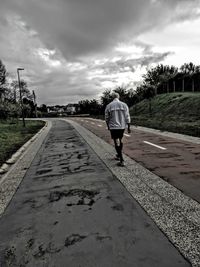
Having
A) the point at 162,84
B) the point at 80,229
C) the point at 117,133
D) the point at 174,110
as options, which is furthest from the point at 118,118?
the point at 162,84

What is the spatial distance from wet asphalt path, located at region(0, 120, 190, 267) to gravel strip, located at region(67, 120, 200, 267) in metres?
0.13

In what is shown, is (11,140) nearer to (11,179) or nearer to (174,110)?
(11,179)

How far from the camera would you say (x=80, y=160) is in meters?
9.54

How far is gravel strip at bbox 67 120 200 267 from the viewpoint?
3461 millimetres

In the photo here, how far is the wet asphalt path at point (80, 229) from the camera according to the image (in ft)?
10.5

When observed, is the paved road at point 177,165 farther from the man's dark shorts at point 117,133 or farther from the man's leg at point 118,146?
the man's dark shorts at point 117,133

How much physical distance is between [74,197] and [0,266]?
7.94 ft

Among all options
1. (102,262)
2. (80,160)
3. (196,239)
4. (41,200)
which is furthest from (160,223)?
(80,160)

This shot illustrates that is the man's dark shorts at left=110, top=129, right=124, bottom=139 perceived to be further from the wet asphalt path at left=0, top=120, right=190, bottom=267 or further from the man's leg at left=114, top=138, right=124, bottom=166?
the wet asphalt path at left=0, top=120, right=190, bottom=267

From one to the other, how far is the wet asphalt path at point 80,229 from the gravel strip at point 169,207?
0.13 metres

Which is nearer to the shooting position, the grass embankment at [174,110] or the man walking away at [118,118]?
the man walking away at [118,118]

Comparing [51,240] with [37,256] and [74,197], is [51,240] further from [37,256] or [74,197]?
[74,197]

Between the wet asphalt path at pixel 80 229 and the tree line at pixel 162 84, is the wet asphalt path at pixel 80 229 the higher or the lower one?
the lower one

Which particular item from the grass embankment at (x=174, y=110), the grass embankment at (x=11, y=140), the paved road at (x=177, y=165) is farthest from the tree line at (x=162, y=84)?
the paved road at (x=177, y=165)
